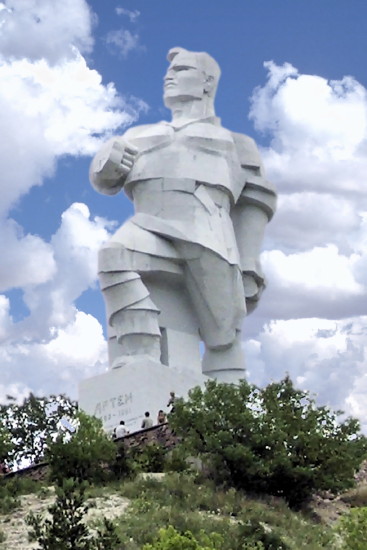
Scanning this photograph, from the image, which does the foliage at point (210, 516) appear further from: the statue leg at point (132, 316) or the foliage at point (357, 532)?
the statue leg at point (132, 316)

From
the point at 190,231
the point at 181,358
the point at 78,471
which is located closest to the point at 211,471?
the point at 78,471

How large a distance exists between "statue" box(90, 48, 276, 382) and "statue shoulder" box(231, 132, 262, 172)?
84 mm

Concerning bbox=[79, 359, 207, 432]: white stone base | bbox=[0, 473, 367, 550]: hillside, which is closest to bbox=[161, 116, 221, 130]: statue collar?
bbox=[79, 359, 207, 432]: white stone base

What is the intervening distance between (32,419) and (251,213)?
14.1 m

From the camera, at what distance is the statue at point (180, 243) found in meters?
23.7

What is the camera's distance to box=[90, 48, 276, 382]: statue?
934 inches

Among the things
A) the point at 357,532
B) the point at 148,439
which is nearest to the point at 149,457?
the point at 148,439

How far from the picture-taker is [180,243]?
2427 centimetres

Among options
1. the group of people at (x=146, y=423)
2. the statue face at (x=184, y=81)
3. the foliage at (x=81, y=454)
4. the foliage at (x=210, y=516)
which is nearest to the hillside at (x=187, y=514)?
the foliage at (x=210, y=516)

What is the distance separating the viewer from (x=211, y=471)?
1995cm

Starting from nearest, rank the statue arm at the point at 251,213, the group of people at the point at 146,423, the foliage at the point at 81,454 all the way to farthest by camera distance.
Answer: the foliage at the point at 81,454 < the group of people at the point at 146,423 < the statue arm at the point at 251,213

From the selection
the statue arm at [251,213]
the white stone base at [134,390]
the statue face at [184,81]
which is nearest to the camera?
the white stone base at [134,390]

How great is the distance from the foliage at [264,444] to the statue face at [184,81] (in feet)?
27.9

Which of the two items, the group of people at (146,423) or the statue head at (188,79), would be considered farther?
the statue head at (188,79)
